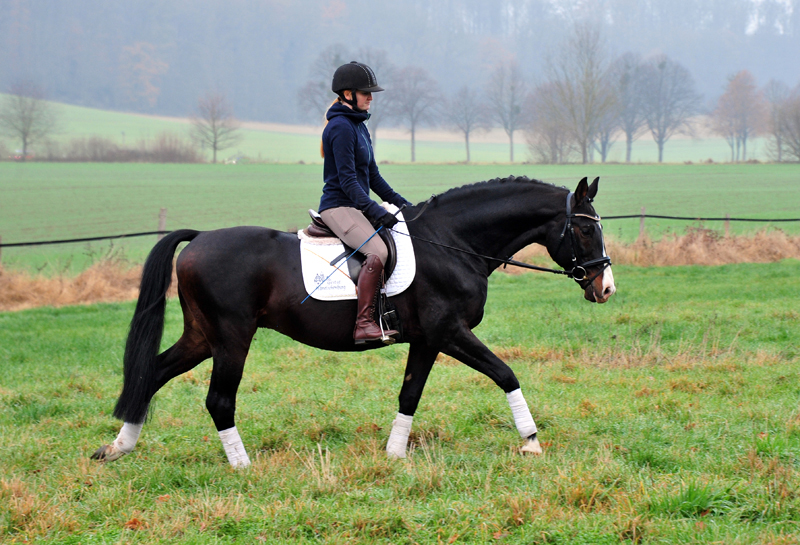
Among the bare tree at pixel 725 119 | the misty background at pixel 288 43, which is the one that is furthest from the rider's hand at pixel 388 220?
the bare tree at pixel 725 119

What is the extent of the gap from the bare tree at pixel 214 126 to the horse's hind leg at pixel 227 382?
224 feet

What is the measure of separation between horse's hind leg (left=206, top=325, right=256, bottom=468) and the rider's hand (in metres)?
1.36

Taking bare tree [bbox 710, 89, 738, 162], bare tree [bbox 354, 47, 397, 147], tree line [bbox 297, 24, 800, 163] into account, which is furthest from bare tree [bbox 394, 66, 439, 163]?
bare tree [bbox 710, 89, 738, 162]

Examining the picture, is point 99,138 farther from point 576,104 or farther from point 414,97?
point 576,104

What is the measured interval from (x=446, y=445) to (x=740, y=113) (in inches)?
3318

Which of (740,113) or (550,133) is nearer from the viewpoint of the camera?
(550,133)

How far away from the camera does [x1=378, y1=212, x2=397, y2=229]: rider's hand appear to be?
5.09 m

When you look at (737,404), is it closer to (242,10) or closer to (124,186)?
(124,186)

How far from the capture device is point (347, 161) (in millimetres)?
5105

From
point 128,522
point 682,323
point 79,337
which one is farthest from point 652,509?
point 79,337

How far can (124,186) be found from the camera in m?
48.1

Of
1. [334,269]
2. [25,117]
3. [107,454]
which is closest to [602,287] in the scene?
[334,269]

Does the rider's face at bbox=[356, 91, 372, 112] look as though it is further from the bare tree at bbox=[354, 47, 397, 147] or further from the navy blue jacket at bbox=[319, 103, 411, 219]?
the bare tree at bbox=[354, 47, 397, 147]

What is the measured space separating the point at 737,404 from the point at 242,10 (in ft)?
391
